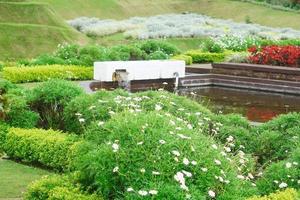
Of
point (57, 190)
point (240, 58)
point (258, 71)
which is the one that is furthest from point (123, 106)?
point (240, 58)

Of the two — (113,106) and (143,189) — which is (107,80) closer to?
(113,106)

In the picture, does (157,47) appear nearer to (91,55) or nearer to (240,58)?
(240,58)

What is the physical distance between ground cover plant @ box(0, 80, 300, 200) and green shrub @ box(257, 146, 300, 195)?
0.01 metres

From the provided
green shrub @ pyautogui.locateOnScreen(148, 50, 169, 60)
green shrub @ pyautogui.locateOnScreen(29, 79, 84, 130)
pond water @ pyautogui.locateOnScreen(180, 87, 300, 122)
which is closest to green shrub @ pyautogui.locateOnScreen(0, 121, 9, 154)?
green shrub @ pyautogui.locateOnScreen(29, 79, 84, 130)

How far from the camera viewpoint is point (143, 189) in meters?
6.37

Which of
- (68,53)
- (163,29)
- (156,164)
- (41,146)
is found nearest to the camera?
(156,164)

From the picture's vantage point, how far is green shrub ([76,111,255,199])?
6465 mm

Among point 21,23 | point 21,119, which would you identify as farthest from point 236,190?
point 21,23

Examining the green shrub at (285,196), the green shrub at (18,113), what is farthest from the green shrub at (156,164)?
the green shrub at (18,113)

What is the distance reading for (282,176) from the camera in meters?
7.73

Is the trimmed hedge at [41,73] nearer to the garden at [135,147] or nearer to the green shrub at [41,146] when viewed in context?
the garden at [135,147]

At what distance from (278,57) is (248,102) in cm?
316

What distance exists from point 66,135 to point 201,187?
12.2 ft

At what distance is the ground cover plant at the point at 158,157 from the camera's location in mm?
6527
